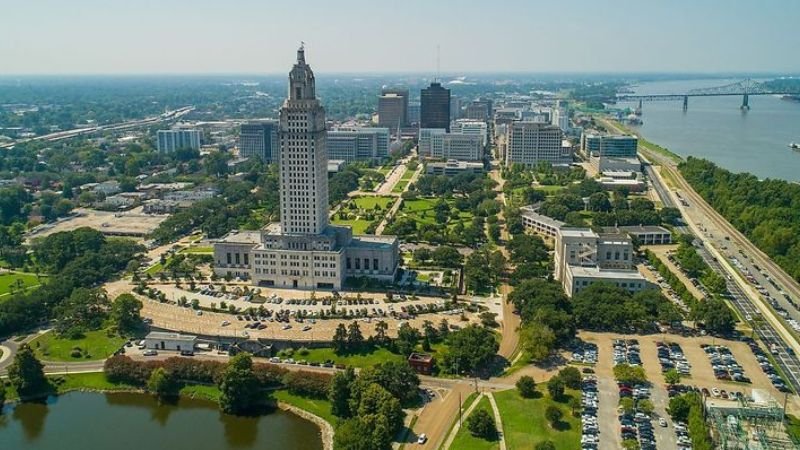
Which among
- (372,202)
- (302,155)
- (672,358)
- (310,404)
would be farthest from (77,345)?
(372,202)

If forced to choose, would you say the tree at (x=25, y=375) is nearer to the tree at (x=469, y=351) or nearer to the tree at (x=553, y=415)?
the tree at (x=469, y=351)

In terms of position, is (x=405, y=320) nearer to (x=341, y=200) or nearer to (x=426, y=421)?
(x=426, y=421)

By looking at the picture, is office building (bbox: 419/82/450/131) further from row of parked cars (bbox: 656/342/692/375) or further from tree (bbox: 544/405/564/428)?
tree (bbox: 544/405/564/428)

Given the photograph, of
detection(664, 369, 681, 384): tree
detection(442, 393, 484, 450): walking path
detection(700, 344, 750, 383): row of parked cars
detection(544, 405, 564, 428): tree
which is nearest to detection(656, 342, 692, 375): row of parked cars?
detection(700, 344, 750, 383): row of parked cars

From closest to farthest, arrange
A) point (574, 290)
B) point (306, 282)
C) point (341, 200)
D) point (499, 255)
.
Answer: point (574, 290) → point (306, 282) → point (499, 255) → point (341, 200)

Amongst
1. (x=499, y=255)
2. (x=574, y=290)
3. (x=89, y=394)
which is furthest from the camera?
(x=499, y=255)

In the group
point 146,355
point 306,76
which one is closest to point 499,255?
point 306,76

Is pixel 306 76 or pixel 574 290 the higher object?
pixel 306 76

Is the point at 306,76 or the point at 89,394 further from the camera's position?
the point at 306,76
